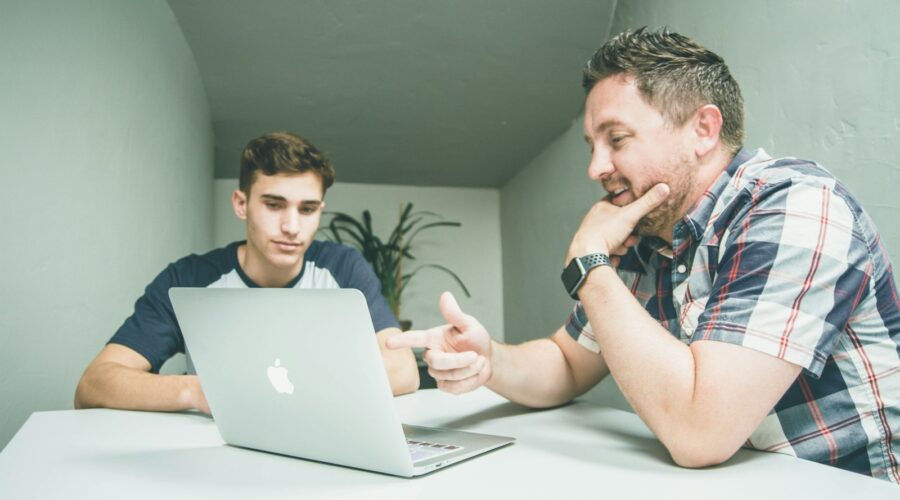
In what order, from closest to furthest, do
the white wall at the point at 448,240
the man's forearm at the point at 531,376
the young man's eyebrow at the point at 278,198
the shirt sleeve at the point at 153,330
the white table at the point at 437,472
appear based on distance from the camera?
the white table at the point at 437,472
the man's forearm at the point at 531,376
the shirt sleeve at the point at 153,330
the young man's eyebrow at the point at 278,198
the white wall at the point at 448,240

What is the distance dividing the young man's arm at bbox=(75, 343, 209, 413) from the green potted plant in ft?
7.48

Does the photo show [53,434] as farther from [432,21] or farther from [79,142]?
[432,21]

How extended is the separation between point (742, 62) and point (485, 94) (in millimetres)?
1452

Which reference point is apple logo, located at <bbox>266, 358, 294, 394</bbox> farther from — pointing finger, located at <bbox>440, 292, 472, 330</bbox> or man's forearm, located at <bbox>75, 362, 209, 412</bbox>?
man's forearm, located at <bbox>75, 362, 209, 412</bbox>

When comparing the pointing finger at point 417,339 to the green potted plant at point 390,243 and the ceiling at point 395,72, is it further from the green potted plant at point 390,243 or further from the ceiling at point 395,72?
the green potted plant at point 390,243

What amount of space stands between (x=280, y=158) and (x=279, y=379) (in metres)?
1.21

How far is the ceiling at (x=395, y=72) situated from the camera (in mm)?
2398

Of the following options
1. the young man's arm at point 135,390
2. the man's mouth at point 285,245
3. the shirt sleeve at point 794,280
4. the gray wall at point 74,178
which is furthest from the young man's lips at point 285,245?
the shirt sleeve at point 794,280

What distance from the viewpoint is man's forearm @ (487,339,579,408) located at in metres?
1.14

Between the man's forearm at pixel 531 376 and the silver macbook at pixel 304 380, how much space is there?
214 mm

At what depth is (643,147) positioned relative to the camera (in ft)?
3.84

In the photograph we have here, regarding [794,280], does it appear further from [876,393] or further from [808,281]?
[876,393]

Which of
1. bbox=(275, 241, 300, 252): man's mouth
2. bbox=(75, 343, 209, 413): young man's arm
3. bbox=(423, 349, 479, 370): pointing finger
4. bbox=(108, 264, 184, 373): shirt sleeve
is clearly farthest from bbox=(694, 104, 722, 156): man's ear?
bbox=(108, 264, 184, 373): shirt sleeve

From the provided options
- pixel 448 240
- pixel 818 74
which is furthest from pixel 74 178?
pixel 448 240
